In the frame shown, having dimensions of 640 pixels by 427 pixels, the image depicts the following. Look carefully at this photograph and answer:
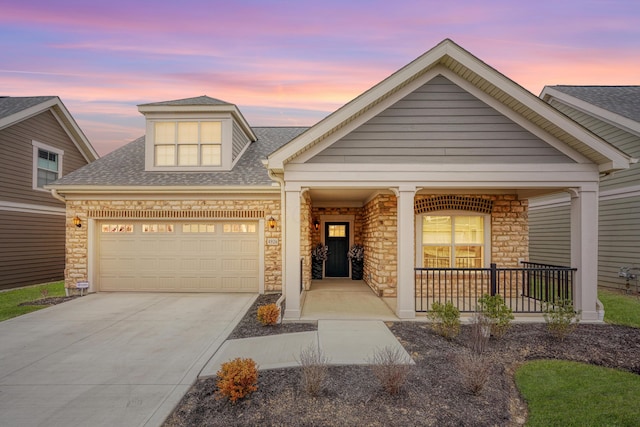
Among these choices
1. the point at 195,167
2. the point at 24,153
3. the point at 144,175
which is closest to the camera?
the point at 144,175

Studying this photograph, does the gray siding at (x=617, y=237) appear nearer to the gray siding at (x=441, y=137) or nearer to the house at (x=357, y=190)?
the house at (x=357, y=190)

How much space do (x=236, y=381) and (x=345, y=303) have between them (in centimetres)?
518

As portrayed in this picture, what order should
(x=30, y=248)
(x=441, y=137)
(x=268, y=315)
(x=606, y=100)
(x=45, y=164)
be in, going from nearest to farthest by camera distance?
1. (x=268, y=315)
2. (x=441, y=137)
3. (x=30, y=248)
4. (x=606, y=100)
5. (x=45, y=164)

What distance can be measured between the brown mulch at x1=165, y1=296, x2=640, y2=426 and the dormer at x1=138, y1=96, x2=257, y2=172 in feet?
26.9

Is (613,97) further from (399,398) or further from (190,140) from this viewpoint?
(190,140)

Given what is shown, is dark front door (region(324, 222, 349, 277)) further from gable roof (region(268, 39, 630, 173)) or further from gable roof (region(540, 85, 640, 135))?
gable roof (region(540, 85, 640, 135))

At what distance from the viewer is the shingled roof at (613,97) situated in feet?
36.7

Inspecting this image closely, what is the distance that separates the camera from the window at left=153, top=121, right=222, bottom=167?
1097 cm

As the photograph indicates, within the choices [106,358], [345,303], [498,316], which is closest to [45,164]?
[106,358]

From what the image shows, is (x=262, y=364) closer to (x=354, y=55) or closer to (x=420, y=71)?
(x=420, y=71)

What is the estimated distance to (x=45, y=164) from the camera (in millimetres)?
13016

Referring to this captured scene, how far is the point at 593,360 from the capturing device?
16.3ft

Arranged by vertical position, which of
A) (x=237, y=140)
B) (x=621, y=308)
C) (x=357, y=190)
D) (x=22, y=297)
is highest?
(x=237, y=140)

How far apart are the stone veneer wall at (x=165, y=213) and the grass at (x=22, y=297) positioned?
3.40 ft
